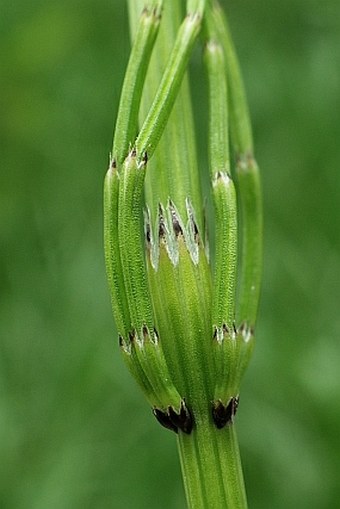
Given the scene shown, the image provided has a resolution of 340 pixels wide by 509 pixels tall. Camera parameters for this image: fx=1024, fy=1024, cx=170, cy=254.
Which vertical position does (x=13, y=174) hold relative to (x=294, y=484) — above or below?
above

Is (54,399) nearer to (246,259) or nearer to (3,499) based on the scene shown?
(3,499)

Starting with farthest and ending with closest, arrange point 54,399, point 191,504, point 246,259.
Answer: point 54,399 < point 246,259 < point 191,504

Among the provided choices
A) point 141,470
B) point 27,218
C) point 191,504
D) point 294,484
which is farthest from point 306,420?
point 191,504

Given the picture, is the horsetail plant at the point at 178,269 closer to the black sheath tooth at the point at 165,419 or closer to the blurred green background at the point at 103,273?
the black sheath tooth at the point at 165,419

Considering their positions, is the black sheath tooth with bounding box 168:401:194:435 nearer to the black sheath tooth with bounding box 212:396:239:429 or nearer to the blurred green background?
the black sheath tooth with bounding box 212:396:239:429

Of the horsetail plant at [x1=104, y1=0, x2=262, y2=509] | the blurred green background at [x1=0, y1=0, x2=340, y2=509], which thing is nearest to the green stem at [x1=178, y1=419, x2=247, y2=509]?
the horsetail plant at [x1=104, y1=0, x2=262, y2=509]

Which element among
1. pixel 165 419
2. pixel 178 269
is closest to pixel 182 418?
pixel 165 419

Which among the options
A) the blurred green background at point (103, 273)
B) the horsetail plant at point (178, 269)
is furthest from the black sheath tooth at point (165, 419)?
the blurred green background at point (103, 273)

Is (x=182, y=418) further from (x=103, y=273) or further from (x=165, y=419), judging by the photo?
(x=103, y=273)
